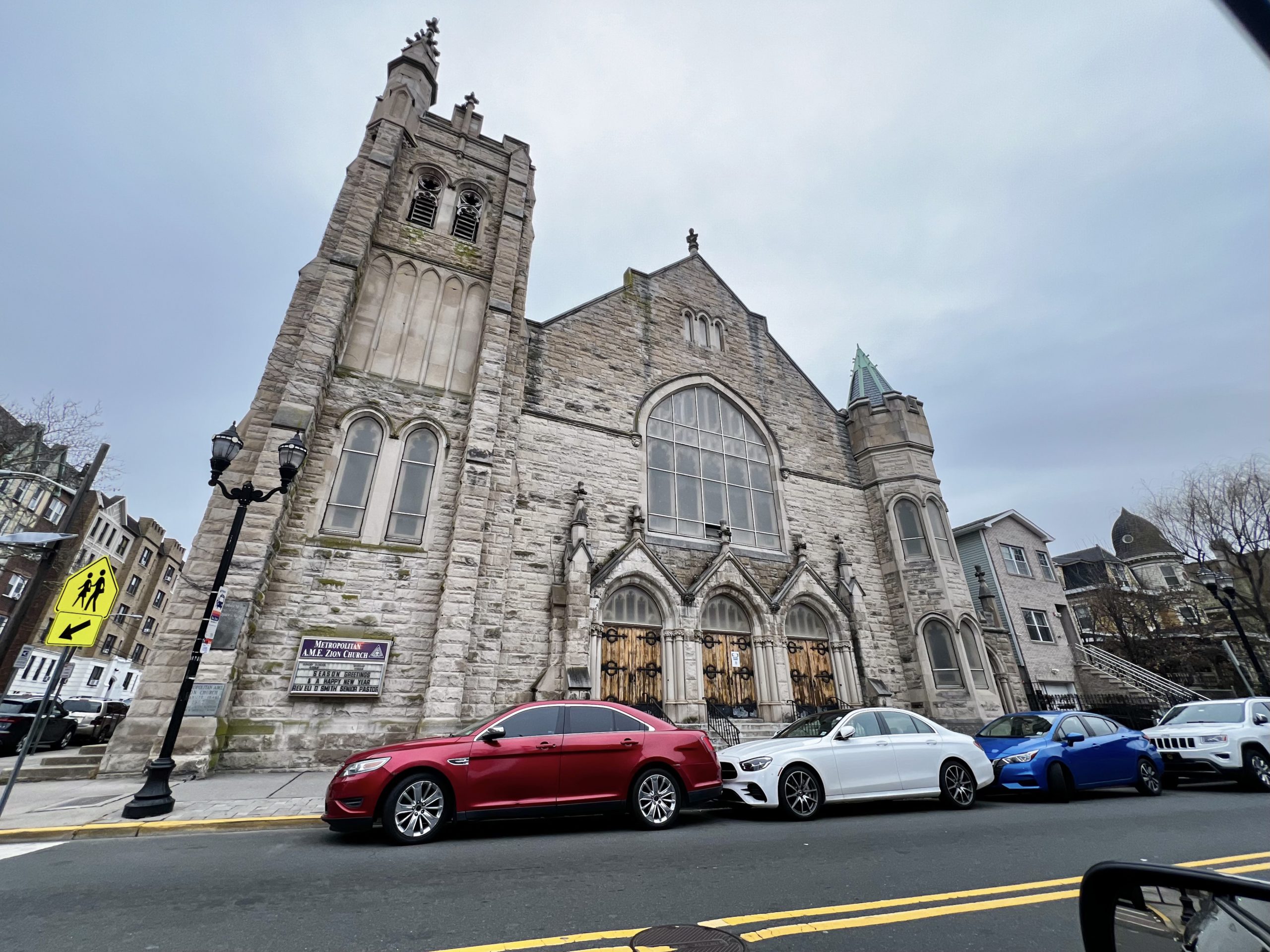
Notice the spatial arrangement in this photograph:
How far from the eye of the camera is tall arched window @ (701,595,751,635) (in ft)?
47.7

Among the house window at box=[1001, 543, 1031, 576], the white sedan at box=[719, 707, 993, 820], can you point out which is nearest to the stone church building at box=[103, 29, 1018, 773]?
the white sedan at box=[719, 707, 993, 820]

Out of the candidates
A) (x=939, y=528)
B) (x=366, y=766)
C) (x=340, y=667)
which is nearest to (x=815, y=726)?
(x=366, y=766)

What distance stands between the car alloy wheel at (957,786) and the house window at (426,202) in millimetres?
17036

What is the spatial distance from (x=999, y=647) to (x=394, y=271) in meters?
20.3

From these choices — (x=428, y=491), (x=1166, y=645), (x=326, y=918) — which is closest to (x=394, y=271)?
(x=428, y=491)

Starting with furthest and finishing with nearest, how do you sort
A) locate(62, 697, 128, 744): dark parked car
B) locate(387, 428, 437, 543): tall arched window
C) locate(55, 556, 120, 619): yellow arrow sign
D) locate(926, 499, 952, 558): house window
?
locate(926, 499, 952, 558): house window < locate(62, 697, 128, 744): dark parked car < locate(387, 428, 437, 543): tall arched window < locate(55, 556, 120, 619): yellow arrow sign

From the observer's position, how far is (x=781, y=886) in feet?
14.1

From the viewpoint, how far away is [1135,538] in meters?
42.3

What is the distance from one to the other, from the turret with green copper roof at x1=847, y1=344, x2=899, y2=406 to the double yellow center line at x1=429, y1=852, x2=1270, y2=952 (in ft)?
58.1

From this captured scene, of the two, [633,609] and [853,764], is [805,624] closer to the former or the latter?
[633,609]

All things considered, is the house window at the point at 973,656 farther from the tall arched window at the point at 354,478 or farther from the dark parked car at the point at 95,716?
the dark parked car at the point at 95,716

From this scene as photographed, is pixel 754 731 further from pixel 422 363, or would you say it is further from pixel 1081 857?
pixel 422 363

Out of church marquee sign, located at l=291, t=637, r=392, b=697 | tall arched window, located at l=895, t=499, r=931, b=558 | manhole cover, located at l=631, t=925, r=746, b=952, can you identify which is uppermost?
tall arched window, located at l=895, t=499, r=931, b=558

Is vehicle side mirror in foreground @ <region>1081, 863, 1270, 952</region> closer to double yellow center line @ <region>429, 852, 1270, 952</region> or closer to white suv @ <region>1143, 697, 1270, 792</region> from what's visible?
double yellow center line @ <region>429, 852, 1270, 952</region>
